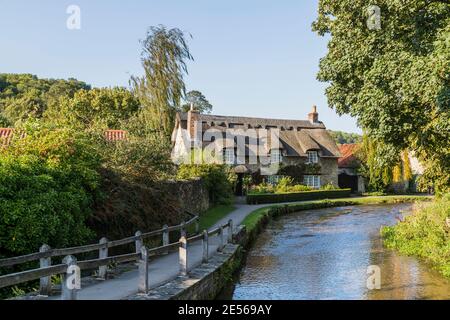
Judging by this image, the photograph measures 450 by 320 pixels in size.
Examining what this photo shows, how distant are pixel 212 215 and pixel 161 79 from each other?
13456mm

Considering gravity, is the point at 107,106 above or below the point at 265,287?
above

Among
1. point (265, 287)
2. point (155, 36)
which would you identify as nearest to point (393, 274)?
point (265, 287)

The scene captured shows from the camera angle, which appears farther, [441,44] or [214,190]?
[214,190]

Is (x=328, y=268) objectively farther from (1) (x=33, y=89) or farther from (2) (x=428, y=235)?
(1) (x=33, y=89)

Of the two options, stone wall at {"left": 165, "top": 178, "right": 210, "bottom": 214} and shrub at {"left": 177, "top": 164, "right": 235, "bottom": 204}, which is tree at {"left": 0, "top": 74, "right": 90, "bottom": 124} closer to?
shrub at {"left": 177, "top": 164, "right": 235, "bottom": 204}

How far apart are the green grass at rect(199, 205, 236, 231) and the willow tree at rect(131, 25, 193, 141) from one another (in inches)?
299

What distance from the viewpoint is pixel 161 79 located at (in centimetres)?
3647

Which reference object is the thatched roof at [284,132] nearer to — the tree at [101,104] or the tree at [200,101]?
the tree at [101,104]

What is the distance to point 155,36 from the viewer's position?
3684cm

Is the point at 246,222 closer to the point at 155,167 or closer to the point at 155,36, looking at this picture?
the point at 155,167

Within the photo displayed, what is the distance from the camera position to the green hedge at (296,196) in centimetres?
3962

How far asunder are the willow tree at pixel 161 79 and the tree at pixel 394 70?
18.9 m

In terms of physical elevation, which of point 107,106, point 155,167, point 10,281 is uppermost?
point 107,106
